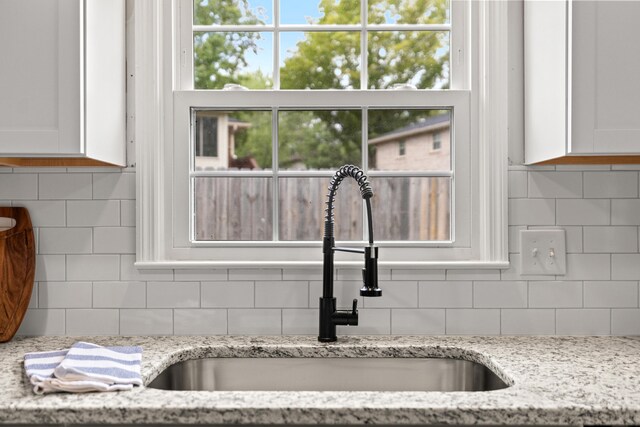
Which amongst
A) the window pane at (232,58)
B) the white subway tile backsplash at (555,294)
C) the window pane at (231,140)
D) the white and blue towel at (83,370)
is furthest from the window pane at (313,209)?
the white and blue towel at (83,370)

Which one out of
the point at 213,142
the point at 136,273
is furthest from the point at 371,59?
the point at 136,273

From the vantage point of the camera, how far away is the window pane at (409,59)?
2057 millimetres

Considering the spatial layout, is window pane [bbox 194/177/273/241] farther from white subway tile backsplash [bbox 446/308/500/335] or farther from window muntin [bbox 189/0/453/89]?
white subway tile backsplash [bbox 446/308/500/335]

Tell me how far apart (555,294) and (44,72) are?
1633mm

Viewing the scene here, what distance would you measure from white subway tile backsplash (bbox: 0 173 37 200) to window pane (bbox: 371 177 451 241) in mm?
1091

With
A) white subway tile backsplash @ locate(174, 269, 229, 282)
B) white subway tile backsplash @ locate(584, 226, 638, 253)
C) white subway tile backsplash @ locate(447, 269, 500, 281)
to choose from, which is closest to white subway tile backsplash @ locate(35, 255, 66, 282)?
white subway tile backsplash @ locate(174, 269, 229, 282)

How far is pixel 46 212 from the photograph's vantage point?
1.94 m

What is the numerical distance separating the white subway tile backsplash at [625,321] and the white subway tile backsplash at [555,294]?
12cm

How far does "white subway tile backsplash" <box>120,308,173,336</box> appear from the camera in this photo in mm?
1939

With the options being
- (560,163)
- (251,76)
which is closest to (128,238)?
(251,76)

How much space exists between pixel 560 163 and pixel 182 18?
4.32 ft

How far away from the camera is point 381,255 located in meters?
2.01

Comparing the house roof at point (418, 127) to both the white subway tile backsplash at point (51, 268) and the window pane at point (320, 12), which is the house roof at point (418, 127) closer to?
the window pane at point (320, 12)

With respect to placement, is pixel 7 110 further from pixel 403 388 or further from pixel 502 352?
pixel 502 352
